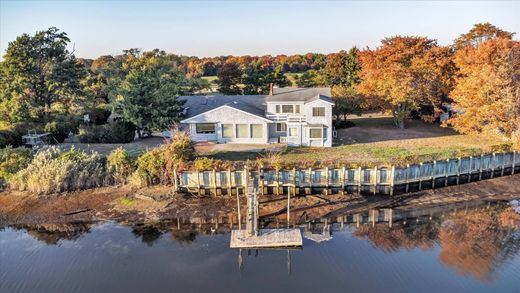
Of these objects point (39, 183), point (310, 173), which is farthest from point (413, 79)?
point (39, 183)

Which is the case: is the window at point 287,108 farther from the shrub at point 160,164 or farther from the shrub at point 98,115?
the shrub at point 98,115

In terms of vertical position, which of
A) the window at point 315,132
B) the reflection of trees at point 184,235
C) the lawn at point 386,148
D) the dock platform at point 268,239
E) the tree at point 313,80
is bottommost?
the reflection of trees at point 184,235

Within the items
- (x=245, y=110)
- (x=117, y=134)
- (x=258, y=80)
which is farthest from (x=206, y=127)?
(x=258, y=80)

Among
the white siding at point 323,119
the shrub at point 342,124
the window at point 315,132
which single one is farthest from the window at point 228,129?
the shrub at point 342,124

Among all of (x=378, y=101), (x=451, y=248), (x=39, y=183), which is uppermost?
(x=378, y=101)

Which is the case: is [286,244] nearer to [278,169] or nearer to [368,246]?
[368,246]

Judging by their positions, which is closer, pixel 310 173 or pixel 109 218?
pixel 109 218

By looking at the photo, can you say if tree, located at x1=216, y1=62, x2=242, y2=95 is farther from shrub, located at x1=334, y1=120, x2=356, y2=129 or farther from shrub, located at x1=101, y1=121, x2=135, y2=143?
shrub, located at x1=101, y1=121, x2=135, y2=143
